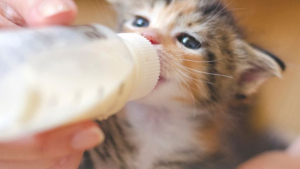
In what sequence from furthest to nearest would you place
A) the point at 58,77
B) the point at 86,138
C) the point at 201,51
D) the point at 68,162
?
1. the point at 201,51
2. the point at 68,162
3. the point at 86,138
4. the point at 58,77

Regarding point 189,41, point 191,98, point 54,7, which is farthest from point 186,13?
point 54,7

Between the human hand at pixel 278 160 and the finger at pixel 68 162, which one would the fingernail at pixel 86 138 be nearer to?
the finger at pixel 68 162

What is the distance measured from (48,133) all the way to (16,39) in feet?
0.42

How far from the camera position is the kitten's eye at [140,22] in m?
0.69

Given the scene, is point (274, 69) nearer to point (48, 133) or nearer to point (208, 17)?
point (208, 17)

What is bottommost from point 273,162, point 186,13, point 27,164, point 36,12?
point 27,164

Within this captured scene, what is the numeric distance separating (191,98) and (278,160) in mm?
220

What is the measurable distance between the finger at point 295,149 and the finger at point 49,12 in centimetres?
51

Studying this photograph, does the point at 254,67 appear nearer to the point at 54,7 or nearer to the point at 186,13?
the point at 186,13

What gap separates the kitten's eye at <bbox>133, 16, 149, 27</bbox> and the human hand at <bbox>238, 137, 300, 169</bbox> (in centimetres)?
38

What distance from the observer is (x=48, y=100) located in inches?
10.5

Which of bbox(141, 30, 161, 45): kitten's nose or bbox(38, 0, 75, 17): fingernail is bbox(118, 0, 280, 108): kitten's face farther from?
bbox(38, 0, 75, 17): fingernail

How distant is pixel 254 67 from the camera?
66cm

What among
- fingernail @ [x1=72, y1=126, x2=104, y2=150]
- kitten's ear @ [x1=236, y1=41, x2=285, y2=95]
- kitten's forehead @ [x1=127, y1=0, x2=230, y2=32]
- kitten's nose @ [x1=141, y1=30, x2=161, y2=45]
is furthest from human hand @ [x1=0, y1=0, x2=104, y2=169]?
kitten's ear @ [x1=236, y1=41, x2=285, y2=95]
